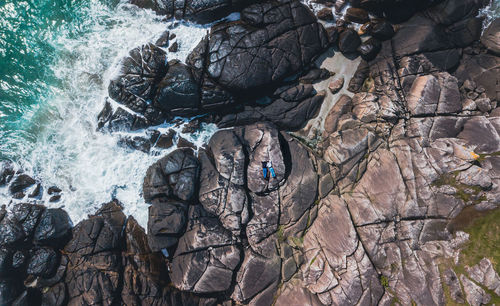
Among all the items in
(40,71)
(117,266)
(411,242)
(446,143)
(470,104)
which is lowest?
(117,266)

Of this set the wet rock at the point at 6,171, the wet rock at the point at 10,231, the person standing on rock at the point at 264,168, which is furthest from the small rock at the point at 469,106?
the wet rock at the point at 6,171

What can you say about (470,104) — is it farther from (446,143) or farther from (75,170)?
(75,170)

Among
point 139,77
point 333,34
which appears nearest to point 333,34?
point 333,34

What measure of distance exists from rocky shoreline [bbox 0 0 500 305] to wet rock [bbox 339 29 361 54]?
7 centimetres

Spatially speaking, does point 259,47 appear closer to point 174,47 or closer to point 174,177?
point 174,47

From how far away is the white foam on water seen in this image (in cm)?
1496

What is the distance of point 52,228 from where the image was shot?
45.8 ft

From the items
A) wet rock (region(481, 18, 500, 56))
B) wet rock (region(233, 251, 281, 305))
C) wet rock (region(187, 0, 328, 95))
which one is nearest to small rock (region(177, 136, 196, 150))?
wet rock (region(187, 0, 328, 95))

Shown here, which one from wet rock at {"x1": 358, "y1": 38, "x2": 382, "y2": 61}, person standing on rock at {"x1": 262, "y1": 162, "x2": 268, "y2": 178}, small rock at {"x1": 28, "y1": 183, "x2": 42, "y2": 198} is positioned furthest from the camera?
small rock at {"x1": 28, "y1": 183, "x2": 42, "y2": 198}

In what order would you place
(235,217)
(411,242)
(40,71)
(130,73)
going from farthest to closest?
(40,71)
(130,73)
(235,217)
(411,242)

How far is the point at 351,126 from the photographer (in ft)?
45.4

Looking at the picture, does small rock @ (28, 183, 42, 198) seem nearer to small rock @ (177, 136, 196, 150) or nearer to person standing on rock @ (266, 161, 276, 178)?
small rock @ (177, 136, 196, 150)

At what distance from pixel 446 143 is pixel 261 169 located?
29.5 feet

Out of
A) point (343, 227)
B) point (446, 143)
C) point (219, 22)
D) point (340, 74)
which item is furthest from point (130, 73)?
point (446, 143)
